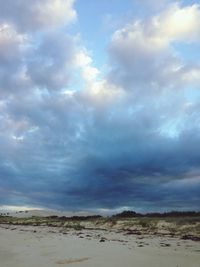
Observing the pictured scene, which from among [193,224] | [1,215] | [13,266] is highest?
[1,215]

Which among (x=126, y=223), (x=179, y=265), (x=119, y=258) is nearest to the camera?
(x=179, y=265)

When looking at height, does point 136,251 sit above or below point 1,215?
below

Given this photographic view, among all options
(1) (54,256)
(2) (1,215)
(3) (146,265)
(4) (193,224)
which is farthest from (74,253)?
(2) (1,215)

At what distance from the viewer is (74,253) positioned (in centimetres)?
1612

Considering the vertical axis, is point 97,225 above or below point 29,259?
above

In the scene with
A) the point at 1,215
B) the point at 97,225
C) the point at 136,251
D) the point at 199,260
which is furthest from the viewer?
the point at 1,215

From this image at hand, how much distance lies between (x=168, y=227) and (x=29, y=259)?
1827 centimetres

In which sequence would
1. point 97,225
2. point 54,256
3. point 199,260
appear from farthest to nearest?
point 97,225
point 54,256
point 199,260

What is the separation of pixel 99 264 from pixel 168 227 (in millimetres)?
19446

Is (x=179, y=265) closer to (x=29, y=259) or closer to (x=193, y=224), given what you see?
(x=29, y=259)

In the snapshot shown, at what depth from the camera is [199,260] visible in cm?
1343

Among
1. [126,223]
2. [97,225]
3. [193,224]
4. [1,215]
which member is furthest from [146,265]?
[1,215]

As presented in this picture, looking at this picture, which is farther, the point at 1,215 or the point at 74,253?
the point at 1,215

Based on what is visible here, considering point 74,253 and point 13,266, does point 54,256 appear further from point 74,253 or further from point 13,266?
point 13,266
